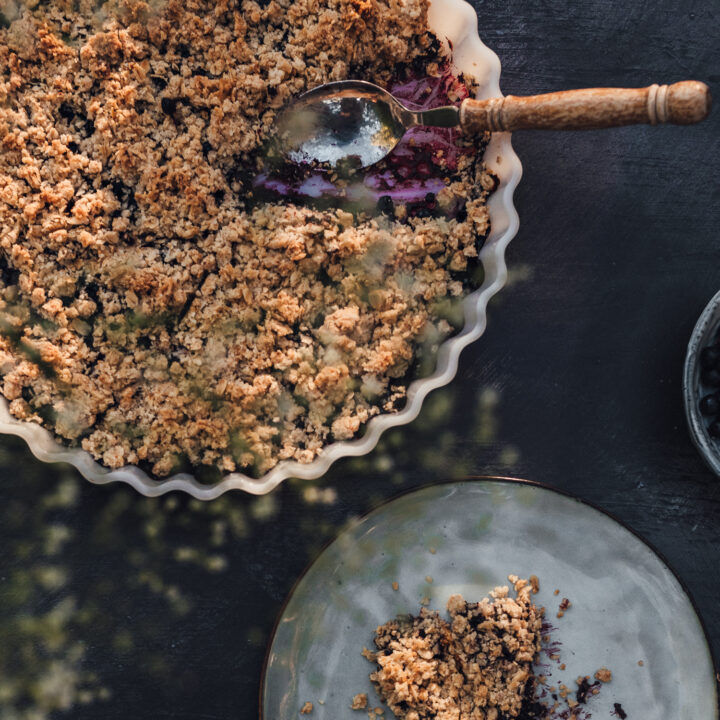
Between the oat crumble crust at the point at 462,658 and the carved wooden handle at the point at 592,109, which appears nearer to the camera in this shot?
the carved wooden handle at the point at 592,109

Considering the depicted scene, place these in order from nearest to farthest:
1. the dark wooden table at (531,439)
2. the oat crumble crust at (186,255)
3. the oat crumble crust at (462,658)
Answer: the oat crumble crust at (186,255), the oat crumble crust at (462,658), the dark wooden table at (531,439)

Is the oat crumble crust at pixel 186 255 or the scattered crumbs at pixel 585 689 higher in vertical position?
the oat crumble crust at pixel 186 255

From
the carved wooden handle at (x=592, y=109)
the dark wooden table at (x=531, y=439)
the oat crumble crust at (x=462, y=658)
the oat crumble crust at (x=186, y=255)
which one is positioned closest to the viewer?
the carved wooden handle at (x=592, y=109)

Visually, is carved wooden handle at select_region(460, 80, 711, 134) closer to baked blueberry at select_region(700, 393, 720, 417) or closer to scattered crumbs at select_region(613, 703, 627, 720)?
baked blueberry at select_region(700, 393, 720, 417)

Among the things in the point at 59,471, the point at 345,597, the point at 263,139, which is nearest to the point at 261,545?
the point at 345,597

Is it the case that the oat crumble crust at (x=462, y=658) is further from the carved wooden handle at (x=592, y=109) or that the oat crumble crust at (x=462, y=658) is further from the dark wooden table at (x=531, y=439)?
the carved wooden handle at (x=592, y=109)

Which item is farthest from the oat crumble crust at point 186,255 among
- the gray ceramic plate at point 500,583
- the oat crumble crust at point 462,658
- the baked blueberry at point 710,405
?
the baked blueberry at point 710,405
